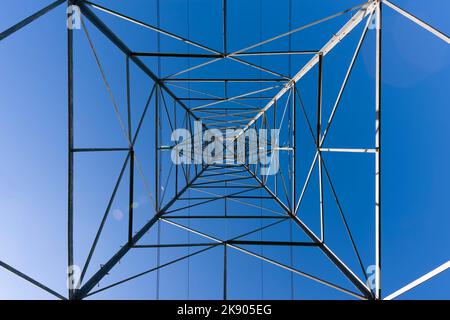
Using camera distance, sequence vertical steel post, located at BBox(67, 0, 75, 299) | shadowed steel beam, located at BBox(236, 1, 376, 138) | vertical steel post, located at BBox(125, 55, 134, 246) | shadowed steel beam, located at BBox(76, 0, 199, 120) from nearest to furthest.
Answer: vertical steel post, located at BBox(67, 0, 75, 299), shadowed steel beam, located at BBox(76, 0, 199, 120), shadowed steel beam, located at BBox(236, 1, 376, 138), vertical steel post, located at BBox(125, 55, 134, 246)

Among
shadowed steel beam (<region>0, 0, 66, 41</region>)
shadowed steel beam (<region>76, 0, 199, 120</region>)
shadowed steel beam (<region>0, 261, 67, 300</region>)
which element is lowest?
shadowed steel beam (<region>0, 261, 67, 300</region>)

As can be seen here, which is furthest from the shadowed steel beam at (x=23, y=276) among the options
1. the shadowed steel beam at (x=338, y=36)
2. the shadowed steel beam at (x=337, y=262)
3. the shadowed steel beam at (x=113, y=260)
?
the shadowed steel beam at (x=338, y=36)

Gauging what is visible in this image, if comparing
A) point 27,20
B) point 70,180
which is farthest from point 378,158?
point 27,20

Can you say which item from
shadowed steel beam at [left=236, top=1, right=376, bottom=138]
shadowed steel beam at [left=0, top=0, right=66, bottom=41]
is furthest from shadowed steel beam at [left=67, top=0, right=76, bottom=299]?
shadowed steel beam at [left=236, top=1, right=376, bottom=138]

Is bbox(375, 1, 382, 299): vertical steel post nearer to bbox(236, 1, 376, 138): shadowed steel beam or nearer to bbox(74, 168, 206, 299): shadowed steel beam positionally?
bbox(236, 1, 376, 138): shadowed steel beam

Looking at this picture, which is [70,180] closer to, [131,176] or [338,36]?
[131,176]

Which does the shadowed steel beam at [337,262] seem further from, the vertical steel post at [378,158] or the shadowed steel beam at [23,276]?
the shadowed steel beam at [23,276]

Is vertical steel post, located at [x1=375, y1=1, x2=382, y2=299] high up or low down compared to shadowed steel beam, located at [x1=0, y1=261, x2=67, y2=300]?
up

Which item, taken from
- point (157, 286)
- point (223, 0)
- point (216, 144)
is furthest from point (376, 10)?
point (216, 144)

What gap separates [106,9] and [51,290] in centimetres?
598

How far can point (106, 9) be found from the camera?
6.42 metres

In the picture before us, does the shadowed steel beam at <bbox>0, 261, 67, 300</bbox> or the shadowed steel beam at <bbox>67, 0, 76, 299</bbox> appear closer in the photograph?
the shadowed steel beam at <bbox>0, 261, 67, 300</bbox>

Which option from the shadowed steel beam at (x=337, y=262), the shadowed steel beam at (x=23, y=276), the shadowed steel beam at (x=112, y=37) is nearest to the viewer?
the shadowed steel beam at (x=23, y=276)
